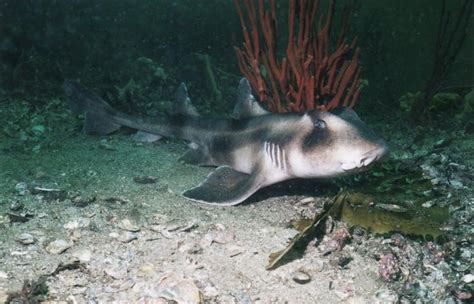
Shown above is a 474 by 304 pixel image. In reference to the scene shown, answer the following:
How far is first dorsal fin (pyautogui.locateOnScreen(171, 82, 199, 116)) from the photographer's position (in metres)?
5.50

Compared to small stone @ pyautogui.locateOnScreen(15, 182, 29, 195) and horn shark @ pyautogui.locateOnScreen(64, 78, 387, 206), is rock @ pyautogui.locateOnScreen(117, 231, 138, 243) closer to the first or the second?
horn shark @ pyautogui.locateOnScreen(64, 78, 387, 206)

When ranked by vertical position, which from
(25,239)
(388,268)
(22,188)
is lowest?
(388,268)

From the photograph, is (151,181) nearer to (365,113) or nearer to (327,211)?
(327,211)

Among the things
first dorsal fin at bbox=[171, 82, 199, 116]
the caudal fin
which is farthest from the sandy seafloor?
the caudal fin

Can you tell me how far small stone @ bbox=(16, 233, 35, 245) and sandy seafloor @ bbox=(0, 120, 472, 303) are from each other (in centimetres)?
1

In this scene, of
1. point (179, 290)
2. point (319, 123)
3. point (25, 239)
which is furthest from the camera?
point (319, 123)

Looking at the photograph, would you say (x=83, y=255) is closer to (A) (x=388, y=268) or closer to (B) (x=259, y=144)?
(B) (x=259, y=144)

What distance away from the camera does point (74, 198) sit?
3.70 meters

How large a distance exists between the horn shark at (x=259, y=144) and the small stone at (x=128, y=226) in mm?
693

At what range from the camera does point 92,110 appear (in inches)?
240

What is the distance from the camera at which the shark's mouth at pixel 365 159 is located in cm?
291

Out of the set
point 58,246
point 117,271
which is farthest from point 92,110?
point 117,271

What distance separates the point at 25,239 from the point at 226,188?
72.8 inches

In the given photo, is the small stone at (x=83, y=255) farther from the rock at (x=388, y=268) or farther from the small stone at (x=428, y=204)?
the small stone at (x=428, y=204)
